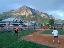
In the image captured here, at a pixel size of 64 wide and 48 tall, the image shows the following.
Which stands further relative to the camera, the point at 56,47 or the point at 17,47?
the point at 56,47

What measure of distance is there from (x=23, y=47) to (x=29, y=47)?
0.54 metres

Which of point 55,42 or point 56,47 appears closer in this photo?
A: point 56,47

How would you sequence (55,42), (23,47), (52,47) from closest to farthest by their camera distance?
(23,47)
(52,47)
(55,42)

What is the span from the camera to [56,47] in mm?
17375

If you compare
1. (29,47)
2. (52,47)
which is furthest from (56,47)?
(29,47)

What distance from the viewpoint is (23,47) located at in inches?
590

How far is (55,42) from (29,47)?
577 cm

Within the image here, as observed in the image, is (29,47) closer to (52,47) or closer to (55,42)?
(52,47)

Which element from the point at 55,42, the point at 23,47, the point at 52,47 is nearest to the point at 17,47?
the point at 23,47

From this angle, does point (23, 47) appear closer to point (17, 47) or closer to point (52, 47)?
point (17, 47)

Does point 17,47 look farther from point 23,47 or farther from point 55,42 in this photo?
point 55,42

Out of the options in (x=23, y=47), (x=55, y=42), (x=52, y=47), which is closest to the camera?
(x=23, y=47)

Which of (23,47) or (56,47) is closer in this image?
(23,47)

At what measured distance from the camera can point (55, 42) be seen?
20.8 metres
